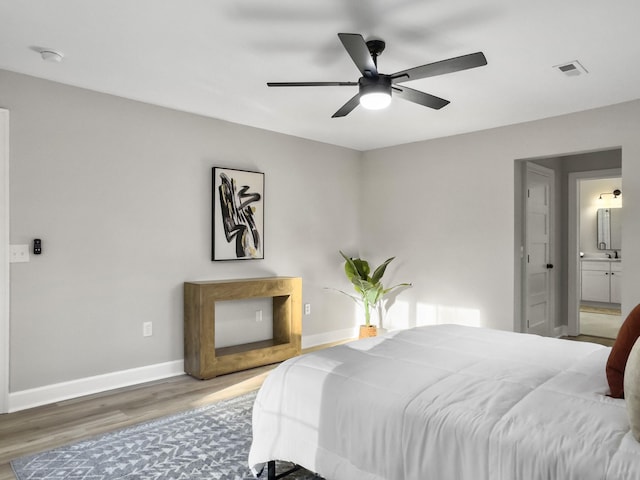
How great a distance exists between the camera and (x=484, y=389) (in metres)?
1.79

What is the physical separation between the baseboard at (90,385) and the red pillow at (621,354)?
3.43 m

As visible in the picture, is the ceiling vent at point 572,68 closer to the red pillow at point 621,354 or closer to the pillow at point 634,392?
the red pillow at point 621,354

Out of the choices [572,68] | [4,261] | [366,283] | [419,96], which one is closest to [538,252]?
[366,283]

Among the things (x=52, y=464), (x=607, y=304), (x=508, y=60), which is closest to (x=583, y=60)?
(x=508, y=60)

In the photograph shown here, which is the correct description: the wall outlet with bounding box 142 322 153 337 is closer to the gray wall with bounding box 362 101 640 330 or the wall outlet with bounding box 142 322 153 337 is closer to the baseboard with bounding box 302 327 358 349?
the baseboard with bounding box 302 327 358 349

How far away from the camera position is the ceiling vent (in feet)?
10.0

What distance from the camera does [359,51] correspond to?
2266 mm

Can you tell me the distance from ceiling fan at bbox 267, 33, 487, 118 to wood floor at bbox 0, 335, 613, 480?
237 cm

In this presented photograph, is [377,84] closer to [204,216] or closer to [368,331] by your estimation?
[204,216]

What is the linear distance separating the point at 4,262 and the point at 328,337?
3420 mm

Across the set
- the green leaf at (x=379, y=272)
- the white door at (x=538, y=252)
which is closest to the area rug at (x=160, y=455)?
the green leaf at (x=379, y=272)

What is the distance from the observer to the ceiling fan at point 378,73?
7.34ft

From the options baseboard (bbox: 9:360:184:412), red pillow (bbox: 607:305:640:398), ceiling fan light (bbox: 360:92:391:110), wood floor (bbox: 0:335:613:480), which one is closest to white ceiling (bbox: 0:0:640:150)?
ceiling fan light (bbox: 360:92:391:110)

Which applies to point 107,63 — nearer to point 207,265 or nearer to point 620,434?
point 207,265
